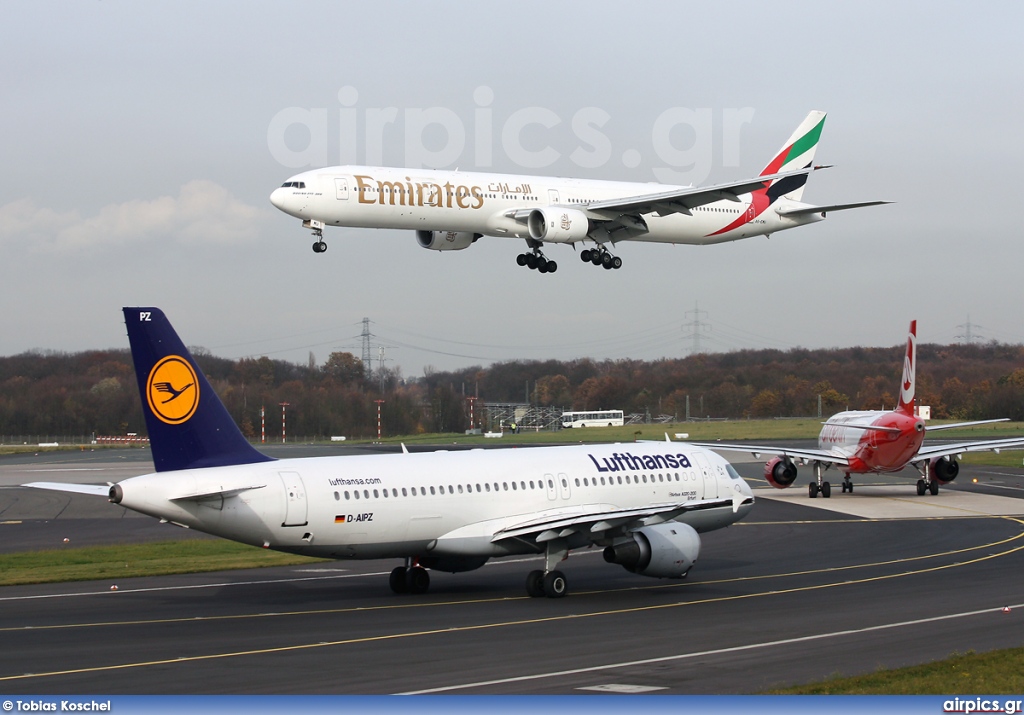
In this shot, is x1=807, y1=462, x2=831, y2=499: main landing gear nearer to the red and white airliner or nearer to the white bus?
the red and white airliner

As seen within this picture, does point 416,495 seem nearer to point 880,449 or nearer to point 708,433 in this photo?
point 880,449

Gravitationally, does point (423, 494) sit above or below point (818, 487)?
above

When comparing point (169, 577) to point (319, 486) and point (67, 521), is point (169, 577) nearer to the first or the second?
point (319, 486)

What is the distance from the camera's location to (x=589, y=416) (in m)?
123

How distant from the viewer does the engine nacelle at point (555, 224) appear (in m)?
41.0

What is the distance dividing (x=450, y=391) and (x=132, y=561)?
8675 centimetres

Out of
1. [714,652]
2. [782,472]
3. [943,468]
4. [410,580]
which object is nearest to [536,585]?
[410,580]

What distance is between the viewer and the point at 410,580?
27.0 m

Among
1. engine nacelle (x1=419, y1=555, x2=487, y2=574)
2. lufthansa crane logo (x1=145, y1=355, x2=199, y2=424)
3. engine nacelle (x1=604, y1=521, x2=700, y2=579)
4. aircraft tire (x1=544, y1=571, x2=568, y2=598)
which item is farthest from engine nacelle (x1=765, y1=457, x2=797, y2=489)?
lufthansa crane logo (x1=145, y1=355, x2=199, y2=424)

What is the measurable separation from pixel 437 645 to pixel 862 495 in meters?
36.9

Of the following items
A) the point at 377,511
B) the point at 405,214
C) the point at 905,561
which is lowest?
the point at 905,561

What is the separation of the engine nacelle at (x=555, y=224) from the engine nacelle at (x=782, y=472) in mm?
17422

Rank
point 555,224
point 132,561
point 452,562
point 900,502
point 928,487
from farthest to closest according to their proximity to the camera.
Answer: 1. point 928,487
2. point 900,502
3. point 555,224
4. point 132,561
5. point 452,562

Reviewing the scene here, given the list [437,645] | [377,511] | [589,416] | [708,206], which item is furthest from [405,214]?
[589,416]
